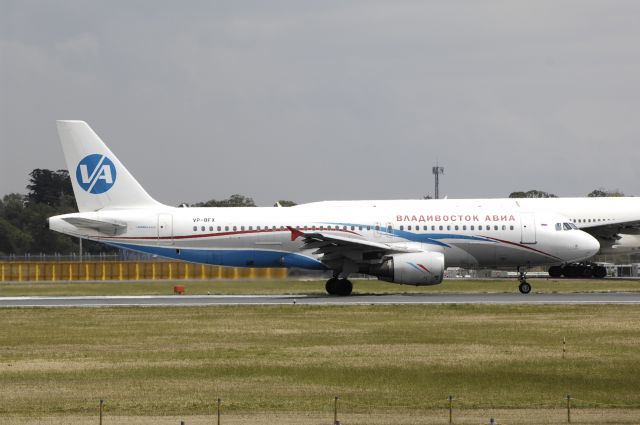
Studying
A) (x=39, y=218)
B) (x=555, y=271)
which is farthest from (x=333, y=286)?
(x=39, y=218)

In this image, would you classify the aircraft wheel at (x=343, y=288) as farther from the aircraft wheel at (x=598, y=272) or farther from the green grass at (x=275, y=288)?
the aircraft wheel at (x=598, y=272)

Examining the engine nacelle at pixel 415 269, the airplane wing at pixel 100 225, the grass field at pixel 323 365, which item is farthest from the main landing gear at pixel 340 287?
the grass field at pixel 323 365

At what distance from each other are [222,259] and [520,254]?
1348 centimetres

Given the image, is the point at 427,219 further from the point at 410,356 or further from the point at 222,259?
the point at 410,356

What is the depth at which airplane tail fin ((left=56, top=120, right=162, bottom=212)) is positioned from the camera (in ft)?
166

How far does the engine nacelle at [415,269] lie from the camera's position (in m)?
45.4

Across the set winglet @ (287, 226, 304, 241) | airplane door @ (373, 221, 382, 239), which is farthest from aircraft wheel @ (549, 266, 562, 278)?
winglet @ (287, 226, 304, 241)

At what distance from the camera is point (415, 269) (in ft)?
149

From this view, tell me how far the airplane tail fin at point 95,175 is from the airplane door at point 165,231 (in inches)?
66.1

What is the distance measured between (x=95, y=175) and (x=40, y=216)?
259 feet

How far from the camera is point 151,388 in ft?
70.0

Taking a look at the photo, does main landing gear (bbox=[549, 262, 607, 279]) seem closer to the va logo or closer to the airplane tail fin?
the airplane tail fin

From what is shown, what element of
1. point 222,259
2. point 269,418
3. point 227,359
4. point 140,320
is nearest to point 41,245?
point 222,259

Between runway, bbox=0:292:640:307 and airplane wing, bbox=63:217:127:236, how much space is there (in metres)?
3.07
